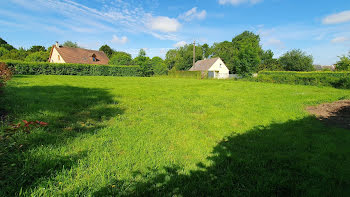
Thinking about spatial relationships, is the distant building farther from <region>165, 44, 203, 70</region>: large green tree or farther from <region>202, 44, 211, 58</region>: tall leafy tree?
<region>202, 44, 211, 58</region>: tall leafy tree

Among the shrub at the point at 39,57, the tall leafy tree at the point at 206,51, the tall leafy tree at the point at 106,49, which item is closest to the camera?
the shrub at the point at 39,57

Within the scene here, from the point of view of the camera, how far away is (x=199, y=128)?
14.2 feet

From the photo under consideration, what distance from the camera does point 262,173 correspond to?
A: 8.04 ft

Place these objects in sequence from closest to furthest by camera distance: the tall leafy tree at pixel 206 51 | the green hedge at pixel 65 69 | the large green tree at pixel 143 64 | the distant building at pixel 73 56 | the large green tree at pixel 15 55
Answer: the green hedge at pixel 65 69
the distant building at pixel 73 56
the large green tree at pixel 143 64
the large green tree at pixel 15 55
the tall leafy tree at pixel 206 51

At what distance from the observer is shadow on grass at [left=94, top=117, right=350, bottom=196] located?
6.76 ft

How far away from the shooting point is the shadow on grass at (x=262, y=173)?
2061 mm

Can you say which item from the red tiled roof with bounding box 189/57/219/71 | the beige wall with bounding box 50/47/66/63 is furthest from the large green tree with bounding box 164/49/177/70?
the beige wall with bounding box 50/47/66/63

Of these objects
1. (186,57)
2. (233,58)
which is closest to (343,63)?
(233,58)

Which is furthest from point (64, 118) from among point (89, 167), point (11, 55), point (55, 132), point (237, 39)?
point (11, 55)

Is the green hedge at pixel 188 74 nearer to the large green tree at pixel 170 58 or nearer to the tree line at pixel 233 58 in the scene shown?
the tree line at pixel 233 58

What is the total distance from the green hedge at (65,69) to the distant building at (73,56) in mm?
9986

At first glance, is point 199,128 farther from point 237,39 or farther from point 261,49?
point 237,39

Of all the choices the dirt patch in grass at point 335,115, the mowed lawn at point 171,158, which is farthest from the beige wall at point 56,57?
the dirt patch in grass at point 335,115

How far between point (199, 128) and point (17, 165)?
359 centimetres
